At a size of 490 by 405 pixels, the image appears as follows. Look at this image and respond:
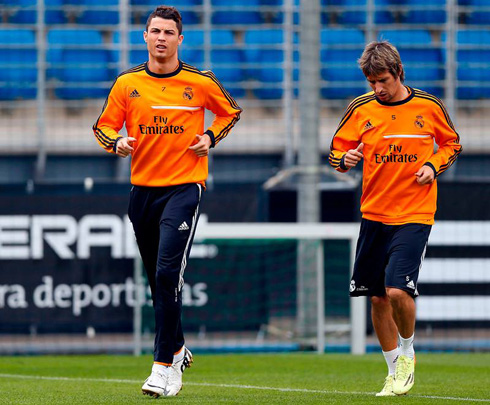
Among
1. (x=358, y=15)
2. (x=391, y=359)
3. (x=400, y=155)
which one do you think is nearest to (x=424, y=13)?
(x=358, y=15)

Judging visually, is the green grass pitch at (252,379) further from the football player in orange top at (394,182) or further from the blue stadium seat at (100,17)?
the blue stadium seat at (100,17)

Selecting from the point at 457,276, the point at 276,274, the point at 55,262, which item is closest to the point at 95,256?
the point at 55,262

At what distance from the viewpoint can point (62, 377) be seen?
27.1 ft

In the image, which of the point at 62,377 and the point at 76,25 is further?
the point at 76,25

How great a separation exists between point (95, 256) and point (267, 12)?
22.1 ft

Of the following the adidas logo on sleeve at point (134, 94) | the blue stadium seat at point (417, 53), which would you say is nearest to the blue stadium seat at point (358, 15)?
the blue stadium seat at point (417, 53)

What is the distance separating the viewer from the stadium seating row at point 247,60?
15297 mm

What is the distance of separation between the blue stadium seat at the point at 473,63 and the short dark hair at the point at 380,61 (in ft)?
32.8

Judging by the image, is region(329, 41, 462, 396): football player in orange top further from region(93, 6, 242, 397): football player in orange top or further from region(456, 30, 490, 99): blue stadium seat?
region(456, 30, 490, 99): blue stadium seat

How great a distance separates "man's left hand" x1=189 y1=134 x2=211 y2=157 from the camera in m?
5.94

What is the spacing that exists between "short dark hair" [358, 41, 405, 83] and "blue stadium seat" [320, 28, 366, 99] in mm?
9128

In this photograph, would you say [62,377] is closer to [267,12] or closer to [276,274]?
[276,274]

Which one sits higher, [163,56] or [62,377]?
[163,56]

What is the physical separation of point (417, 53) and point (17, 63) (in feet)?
19.4
